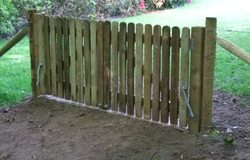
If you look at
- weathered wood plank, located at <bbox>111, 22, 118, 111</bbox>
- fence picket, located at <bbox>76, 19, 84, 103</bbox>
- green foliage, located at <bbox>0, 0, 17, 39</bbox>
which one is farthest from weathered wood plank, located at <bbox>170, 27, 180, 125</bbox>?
green foliage, located at <bbox>0, 0, 17, 39</bbox>


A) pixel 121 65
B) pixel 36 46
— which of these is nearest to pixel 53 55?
pixel 36 46

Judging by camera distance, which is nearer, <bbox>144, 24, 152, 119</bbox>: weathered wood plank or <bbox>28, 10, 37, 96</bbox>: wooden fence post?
<bbox>144, 24, 152, 119</bbox>: weathered wood plank

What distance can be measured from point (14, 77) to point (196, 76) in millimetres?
5231

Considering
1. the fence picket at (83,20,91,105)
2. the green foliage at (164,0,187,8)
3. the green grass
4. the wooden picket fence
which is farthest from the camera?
the green foliage at (164,0,187,8)

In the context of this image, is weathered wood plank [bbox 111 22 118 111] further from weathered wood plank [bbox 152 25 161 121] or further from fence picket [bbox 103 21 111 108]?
weathered wood plank [bbox 152 25 161 121]

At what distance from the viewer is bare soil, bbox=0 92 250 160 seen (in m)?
4.52

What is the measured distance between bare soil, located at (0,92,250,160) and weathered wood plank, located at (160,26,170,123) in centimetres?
22

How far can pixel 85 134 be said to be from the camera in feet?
17.2

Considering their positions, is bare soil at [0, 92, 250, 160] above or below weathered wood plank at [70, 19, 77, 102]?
below

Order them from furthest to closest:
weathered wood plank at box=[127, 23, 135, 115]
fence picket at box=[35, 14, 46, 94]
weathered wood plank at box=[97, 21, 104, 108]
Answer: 1. fence picket at box=[35, 14, 46, 94]
2. weathered wood plank at box=[97, 21, 104, 108]
3. weathered wood plank at box=[127, 23, 135, 115]

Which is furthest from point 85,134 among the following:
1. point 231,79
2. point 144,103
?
point 231,79

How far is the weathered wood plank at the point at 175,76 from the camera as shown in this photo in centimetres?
496

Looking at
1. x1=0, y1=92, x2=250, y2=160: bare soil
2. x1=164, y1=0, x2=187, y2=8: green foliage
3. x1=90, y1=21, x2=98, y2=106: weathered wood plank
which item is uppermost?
x1=164, y1=0, x2=187, y2=8: green foliage

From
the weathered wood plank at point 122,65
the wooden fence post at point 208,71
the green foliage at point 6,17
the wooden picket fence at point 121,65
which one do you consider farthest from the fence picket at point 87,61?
the green foliage at point 6,17
